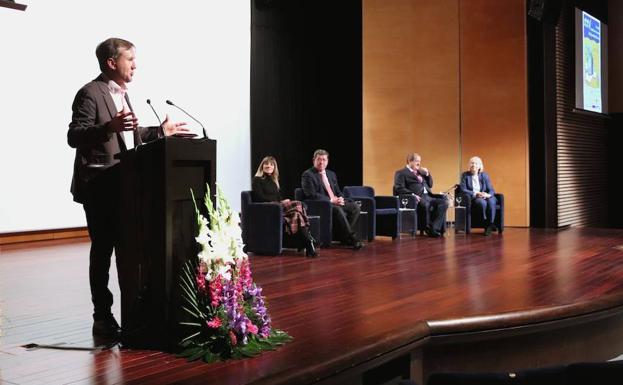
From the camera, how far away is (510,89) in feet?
31.1

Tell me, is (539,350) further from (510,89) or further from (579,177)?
(579,177)

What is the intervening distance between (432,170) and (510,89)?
1571 millimetres

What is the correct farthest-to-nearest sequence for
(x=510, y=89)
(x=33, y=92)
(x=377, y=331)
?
(x=510, y=89), (x=33, y=92), (x=377, y=331)

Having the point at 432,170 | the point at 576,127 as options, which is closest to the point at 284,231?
the point at 432,170

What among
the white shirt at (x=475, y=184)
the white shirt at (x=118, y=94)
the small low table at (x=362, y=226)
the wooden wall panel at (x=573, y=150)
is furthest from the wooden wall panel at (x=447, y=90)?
the white shirt at (x=118, y=94)

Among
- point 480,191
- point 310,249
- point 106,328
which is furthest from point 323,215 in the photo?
point 106,328

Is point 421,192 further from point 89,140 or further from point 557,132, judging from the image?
point 89,140

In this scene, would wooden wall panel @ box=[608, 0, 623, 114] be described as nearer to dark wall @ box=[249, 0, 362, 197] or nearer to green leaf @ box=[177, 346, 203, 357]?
dark wall @ box=[249, 0, 362, 197]

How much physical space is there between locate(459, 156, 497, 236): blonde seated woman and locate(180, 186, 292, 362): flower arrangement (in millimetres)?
6283

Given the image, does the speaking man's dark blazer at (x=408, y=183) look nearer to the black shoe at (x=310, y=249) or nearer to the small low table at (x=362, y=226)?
the small low table at (x=362, y=226)

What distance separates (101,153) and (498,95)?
764 centimetres

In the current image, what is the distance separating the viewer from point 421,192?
333 inches

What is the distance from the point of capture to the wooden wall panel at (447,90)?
950 cm

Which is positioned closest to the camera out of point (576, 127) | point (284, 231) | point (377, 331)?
point (377, 331)
